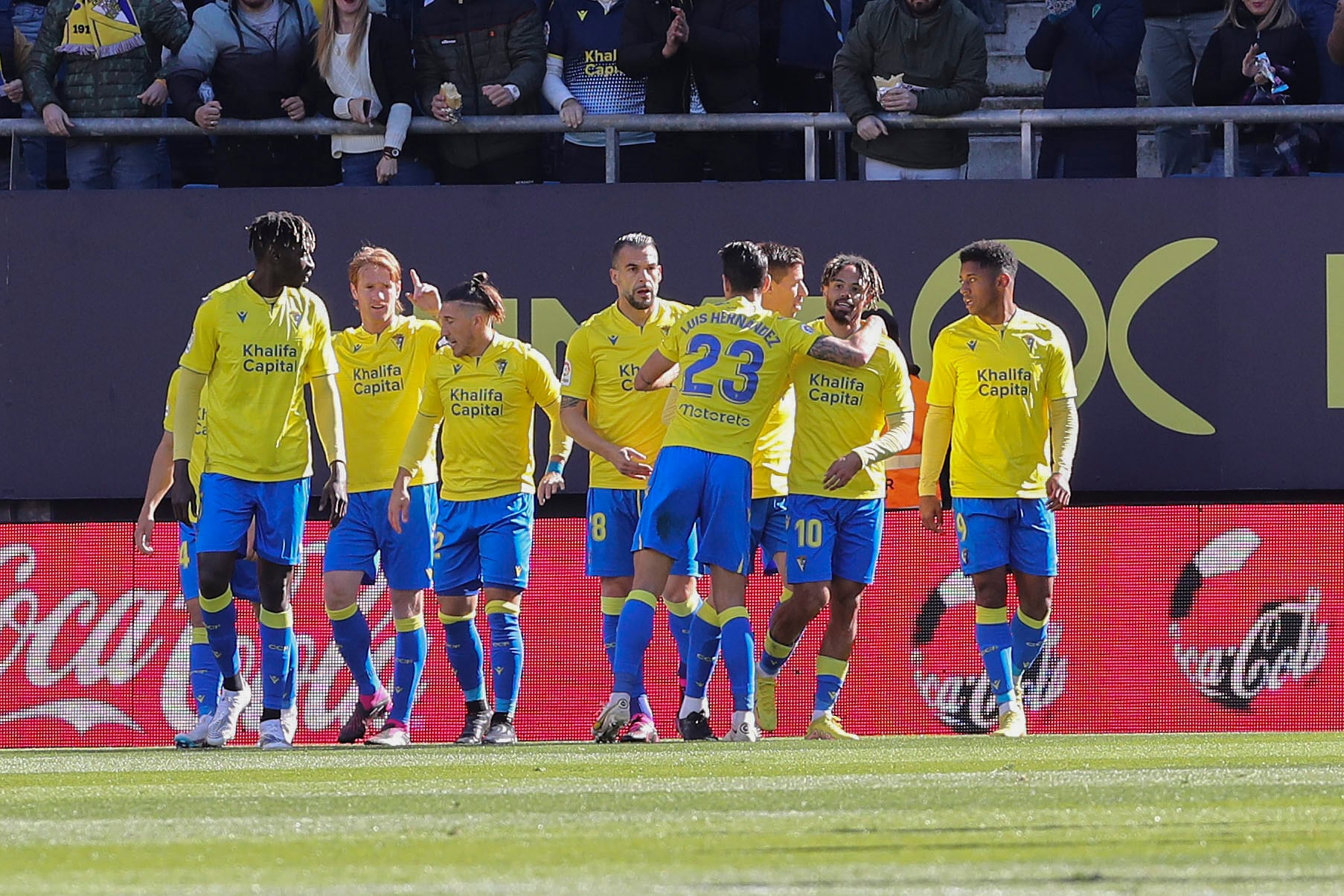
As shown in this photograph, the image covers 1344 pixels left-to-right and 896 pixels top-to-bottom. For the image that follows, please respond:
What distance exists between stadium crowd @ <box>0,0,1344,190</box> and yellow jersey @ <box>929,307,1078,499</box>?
269 centimetres

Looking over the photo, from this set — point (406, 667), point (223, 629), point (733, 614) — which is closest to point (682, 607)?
point (733, 614)

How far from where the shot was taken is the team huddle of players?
8.13 metres

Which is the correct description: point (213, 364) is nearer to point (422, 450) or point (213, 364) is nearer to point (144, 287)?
point (422, 450)

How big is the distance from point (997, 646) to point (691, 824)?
450cm

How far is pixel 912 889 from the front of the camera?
3617mm

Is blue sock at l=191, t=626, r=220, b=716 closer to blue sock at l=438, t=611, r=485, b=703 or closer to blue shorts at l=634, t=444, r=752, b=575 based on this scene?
blue sock at l=438, t=611, r=485, b=703

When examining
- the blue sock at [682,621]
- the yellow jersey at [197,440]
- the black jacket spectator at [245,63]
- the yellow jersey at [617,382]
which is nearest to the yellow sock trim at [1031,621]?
the blue sock at [682,621]

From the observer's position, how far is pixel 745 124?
11.5m

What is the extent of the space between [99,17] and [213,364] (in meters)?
4.46

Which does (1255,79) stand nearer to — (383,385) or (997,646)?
(997,646)

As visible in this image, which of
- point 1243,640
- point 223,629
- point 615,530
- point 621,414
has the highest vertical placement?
point 621,414

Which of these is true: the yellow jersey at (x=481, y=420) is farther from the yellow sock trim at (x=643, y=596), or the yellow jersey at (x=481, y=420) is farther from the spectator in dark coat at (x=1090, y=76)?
the spectator in dark coat at (x=1090, y=76)

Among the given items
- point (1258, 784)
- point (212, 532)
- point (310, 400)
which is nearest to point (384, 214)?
point (310, 400)

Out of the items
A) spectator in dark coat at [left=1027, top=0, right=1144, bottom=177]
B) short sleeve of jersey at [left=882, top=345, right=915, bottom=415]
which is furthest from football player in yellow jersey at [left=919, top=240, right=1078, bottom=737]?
spectator in dark coat at [left=1027, top=0, right=1144, bottom=177]
